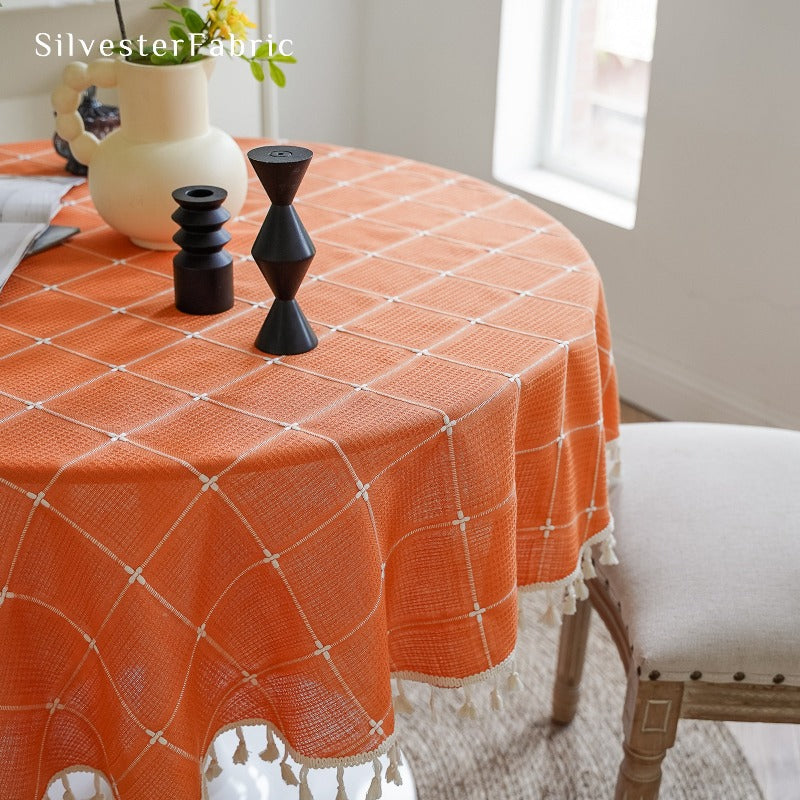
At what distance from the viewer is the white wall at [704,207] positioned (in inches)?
90.3

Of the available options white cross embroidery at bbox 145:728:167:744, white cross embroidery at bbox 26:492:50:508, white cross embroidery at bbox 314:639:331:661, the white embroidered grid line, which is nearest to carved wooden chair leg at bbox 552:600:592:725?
the white embroidered grid line

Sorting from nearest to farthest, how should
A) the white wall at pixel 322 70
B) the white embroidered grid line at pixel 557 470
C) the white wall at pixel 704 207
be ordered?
the white embroidered grid line at pixel 557 470, the white wall at pixel 704 207, the white wall at pixel 322 70

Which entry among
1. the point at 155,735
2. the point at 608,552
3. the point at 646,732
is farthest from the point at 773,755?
the point at 155,735

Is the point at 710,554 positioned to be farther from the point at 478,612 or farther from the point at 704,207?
the point at 704,207

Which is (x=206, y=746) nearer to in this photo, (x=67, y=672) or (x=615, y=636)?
(x=67, y=672)

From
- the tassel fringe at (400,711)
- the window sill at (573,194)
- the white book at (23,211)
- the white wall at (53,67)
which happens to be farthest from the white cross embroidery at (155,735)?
the window sill at (573,194)

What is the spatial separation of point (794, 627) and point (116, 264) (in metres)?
0.94

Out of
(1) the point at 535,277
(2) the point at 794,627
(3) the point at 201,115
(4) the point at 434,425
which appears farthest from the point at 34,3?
(2) the point at 794,627

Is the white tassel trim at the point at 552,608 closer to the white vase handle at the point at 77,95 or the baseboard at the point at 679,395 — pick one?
the white vase handle at the point at 77,95

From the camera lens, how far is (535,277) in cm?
137

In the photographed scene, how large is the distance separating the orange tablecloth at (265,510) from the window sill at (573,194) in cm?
152

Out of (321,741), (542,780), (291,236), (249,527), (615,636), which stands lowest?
(542,780)

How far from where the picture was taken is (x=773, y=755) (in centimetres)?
178

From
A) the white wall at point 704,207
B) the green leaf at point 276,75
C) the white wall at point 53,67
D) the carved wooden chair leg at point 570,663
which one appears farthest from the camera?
the white wall at point 53,67
